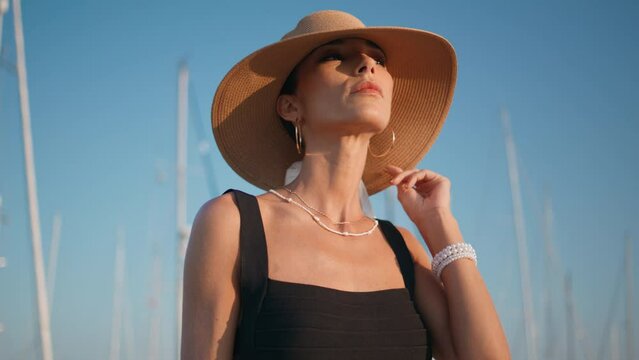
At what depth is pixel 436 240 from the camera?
3.39 m

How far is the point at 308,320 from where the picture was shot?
2705mm

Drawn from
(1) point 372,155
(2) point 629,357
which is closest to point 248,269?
(1) point 372,155

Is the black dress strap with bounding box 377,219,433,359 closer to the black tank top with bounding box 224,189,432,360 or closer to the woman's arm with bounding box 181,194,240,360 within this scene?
the black tank top with bounding box 224,189,432,360

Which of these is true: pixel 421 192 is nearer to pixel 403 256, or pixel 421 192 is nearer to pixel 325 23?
pixel 403 256

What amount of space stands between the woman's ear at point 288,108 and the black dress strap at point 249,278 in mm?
798

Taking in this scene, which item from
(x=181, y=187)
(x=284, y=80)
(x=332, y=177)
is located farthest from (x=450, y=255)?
(x=181, y=187)

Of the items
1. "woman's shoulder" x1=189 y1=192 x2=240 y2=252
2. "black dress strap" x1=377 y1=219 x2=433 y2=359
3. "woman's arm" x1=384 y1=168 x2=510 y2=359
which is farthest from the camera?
"black dress strap" x1=377 y1=219 x2=433 y2=359

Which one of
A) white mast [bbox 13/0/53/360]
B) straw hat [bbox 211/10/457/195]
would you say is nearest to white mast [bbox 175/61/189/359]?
white mast [bbox 13/0/53/360]

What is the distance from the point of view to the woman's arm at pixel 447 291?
120 inches

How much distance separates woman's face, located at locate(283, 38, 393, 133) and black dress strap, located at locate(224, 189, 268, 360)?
693mm

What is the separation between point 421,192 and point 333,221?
63cm

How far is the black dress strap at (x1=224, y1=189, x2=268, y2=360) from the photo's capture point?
2.73m

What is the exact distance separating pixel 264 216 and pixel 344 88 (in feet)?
2.49

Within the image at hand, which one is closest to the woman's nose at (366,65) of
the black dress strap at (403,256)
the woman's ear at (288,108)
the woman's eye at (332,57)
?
Answer: the woman's eye at (332,57)
